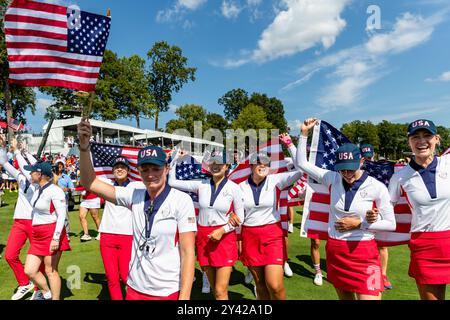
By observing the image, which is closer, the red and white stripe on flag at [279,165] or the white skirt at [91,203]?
the red and white stripe on flag at [279,165]

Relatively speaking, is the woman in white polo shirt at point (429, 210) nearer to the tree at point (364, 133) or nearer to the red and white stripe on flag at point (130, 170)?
the red and white stripe on flag at point (130, 170)

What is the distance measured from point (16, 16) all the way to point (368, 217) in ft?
15.2

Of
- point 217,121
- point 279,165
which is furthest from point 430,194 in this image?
point 217,121

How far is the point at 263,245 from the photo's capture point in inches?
182

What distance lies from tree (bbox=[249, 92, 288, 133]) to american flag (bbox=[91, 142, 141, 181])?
71.0 m

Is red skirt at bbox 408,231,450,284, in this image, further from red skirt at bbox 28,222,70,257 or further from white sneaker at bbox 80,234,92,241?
white sneaker at bbox 80,234,92,241

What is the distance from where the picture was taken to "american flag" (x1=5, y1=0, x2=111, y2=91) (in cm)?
399

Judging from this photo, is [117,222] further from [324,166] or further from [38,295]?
[324,166]

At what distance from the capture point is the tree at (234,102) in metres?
83.5

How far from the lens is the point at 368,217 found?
3648 mm

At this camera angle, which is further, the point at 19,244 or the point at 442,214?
the point at 19,244

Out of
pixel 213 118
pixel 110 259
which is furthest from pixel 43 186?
pixel 213 118

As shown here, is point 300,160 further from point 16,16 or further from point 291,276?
Answer: point 16,16

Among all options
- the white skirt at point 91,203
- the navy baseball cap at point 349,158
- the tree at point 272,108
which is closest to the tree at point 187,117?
the tree at point 272,108
